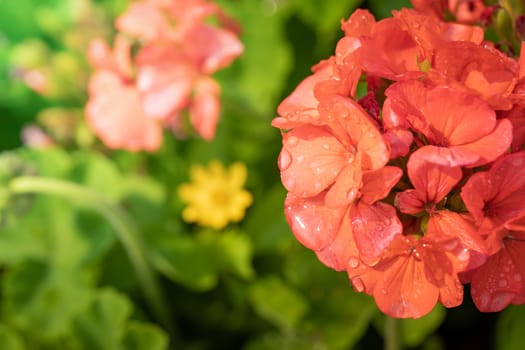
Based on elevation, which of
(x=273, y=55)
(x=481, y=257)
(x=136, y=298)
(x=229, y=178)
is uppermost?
(x=481, y=257)

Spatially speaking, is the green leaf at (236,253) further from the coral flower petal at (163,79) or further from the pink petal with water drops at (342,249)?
the pink petal with water drops at (342,249)

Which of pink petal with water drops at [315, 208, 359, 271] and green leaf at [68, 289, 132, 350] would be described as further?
green leaf at [68, 289, 132, 350]

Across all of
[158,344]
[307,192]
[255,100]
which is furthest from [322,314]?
[307,192]

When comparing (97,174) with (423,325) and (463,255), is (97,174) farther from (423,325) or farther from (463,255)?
(463,255)

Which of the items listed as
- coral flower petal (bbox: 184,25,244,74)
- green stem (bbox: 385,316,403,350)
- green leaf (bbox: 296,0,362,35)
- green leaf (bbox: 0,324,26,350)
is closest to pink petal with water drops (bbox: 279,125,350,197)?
green stem (bbox: 385,316,403,350)

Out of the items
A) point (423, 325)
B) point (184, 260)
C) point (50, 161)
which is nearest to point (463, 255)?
point (423, 325)

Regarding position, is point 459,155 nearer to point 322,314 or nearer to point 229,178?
point 322,314

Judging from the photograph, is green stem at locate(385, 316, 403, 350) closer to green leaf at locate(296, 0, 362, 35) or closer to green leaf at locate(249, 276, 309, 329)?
green leaf at locate(249, 276, 309, 329)

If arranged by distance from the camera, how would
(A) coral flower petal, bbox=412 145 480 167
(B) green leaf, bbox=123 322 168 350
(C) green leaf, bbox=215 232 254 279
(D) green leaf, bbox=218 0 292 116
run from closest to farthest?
(A) coral flower petal, bbox=412 145 480 167 < (B) green leaf, bbox=123 322 168 350 < (C) green leaf, bbox=215 232 254 279 < (D) green leaf, bbox=218 0 292 116
